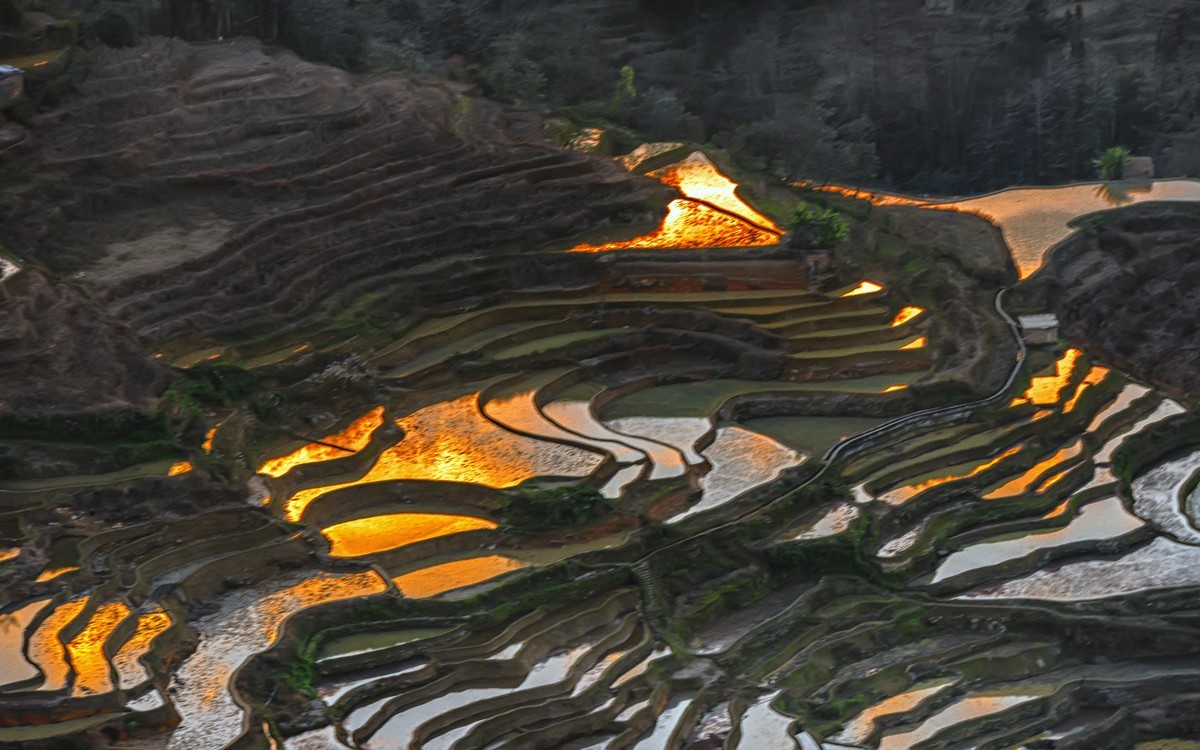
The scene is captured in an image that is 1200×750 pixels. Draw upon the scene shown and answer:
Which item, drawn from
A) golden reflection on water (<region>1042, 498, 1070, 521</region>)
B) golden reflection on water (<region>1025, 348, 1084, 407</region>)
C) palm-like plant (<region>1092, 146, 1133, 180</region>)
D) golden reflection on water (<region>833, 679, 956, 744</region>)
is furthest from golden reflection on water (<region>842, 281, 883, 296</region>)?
golden reflection on water (<region>833, 679, 956, 744</region>)

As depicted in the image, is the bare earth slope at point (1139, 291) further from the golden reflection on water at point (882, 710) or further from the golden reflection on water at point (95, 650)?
the golden reflection on water at point (95, 650)

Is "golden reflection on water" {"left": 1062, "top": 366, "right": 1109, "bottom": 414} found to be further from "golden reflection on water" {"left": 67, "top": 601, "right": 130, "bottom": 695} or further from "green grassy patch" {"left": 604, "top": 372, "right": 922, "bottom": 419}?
"golden reflection on water" {"left": 67, "top": 601, "right": 130, "bottom": 695}

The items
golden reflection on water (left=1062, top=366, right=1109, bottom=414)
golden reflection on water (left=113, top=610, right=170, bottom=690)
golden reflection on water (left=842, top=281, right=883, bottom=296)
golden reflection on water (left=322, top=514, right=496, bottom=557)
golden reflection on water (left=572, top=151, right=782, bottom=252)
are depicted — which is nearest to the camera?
golden reflection on water (left=113, top=610, right=170, bottom=690)

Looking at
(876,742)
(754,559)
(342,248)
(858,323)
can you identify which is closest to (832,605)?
(754,559)

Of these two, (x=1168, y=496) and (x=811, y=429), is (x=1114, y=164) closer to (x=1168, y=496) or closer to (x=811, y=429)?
(x=1168, y=496)

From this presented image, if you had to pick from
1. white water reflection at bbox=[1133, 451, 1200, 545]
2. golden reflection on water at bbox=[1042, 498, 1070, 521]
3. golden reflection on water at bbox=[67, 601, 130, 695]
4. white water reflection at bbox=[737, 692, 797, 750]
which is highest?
golden reflection on water at bbox=[67, 601, 130, 695]

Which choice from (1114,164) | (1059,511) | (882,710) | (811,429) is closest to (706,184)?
(811,429)
